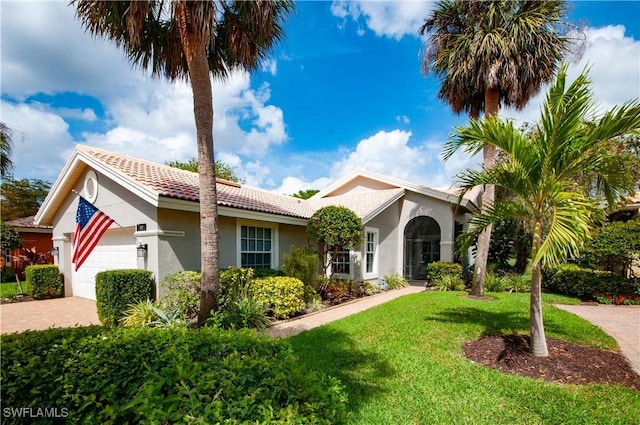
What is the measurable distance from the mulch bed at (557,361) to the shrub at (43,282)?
1617 cm

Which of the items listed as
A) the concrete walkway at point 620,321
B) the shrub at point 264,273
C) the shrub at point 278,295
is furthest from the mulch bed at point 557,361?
the shrub at point 264,273

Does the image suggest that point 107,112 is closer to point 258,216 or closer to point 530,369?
point 258,216

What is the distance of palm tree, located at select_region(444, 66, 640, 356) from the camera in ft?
16.0

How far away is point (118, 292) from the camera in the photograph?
824 centimetres

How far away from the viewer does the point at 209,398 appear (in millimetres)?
2029

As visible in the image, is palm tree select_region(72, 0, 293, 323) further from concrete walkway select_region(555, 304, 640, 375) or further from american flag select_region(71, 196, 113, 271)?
concrete walkway select_region(555, 304, 640, 375)

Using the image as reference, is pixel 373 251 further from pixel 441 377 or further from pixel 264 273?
pixel 441 377

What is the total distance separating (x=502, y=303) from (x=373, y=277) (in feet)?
18.6

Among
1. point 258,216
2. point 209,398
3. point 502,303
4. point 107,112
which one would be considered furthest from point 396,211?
point 209,398

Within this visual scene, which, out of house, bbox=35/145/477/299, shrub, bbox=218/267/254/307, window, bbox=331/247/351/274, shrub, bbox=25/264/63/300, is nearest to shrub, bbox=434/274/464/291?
house, bbox=35/145/477/299

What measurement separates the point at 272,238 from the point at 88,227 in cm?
649

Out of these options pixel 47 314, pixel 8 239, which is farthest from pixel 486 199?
pixel 8 239

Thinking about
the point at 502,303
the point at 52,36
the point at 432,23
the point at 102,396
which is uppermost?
the point at 432,23

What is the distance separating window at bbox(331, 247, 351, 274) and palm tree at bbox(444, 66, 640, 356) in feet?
28.0
